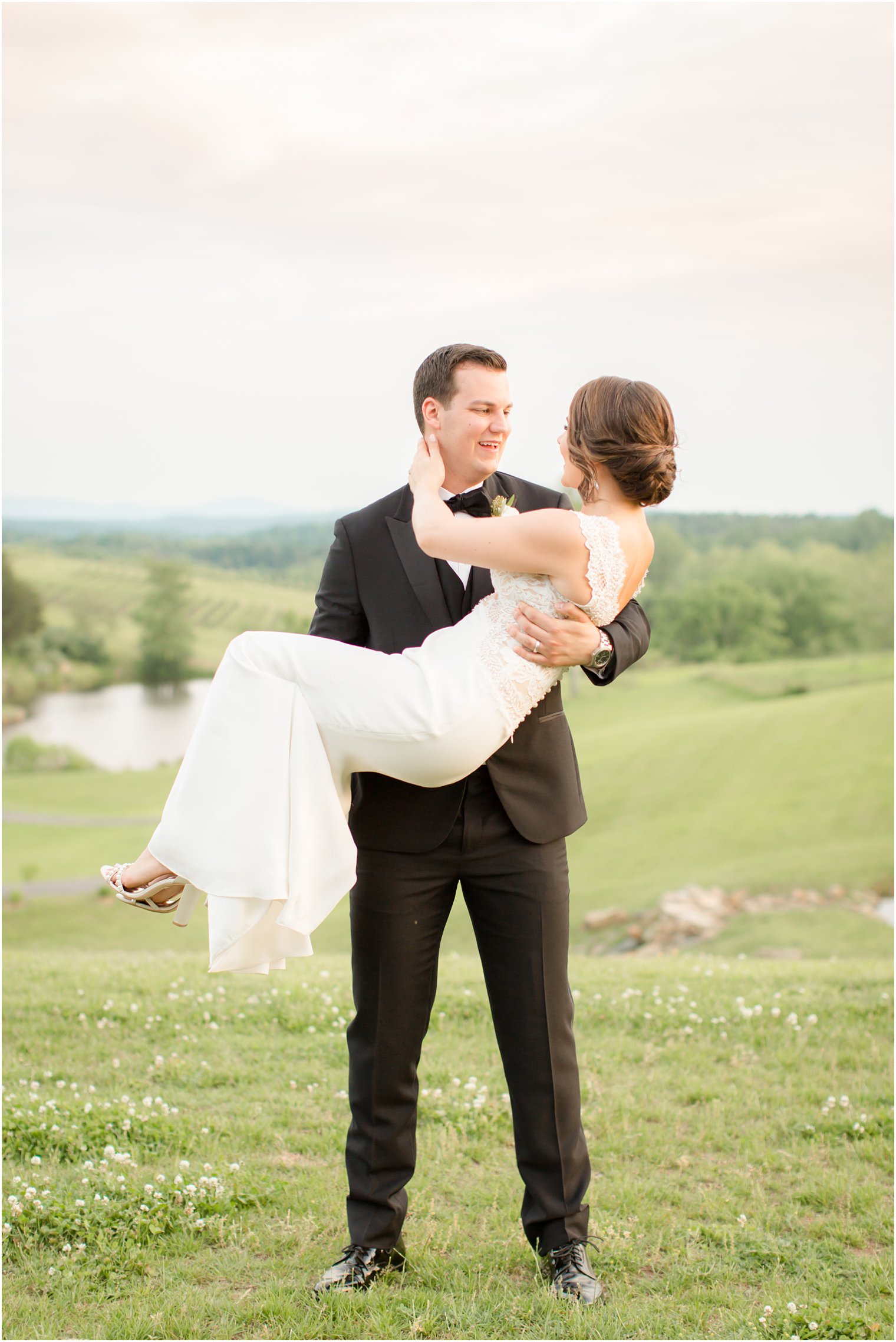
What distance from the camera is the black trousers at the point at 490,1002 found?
11.8ft

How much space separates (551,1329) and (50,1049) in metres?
3.50

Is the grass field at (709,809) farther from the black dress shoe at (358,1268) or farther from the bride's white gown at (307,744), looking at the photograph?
the bride's white gown at (307,744)

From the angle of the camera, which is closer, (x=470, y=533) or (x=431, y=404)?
(x=470, y=533)

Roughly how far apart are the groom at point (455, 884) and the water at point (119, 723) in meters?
58.8

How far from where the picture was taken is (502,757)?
11.6 ft

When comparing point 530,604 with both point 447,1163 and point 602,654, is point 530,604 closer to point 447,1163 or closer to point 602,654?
point 602,654

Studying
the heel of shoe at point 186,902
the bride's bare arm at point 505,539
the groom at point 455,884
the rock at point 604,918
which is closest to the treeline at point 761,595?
the rock at point 604,918

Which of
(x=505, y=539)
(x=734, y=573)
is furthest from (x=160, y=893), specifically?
(x=734, y=573)

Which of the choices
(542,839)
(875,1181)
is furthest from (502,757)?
(875,1181)

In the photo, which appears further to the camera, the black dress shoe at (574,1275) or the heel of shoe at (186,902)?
the black dress shoe at (574,1275)

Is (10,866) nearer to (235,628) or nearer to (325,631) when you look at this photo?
(235,628)

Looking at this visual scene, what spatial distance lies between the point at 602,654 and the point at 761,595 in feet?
263

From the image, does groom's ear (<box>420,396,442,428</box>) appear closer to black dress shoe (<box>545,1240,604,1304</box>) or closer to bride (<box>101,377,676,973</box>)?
bride (<box>101,377,676,973</box>)

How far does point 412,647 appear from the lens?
142 inches
